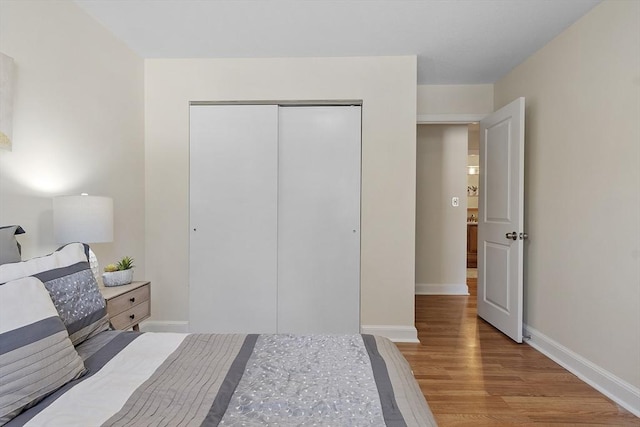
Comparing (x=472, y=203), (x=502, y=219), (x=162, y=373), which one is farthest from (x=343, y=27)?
(x=472, y=203)

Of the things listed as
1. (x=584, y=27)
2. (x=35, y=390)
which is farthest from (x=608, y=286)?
(x=35, y=390)

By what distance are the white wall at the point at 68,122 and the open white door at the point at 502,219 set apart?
130 inches

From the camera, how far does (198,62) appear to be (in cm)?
301

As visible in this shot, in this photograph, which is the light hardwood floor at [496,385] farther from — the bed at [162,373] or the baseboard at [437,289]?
the baseboard at [437,289]

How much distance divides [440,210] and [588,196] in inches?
91.5

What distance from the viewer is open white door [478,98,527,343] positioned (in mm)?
2879

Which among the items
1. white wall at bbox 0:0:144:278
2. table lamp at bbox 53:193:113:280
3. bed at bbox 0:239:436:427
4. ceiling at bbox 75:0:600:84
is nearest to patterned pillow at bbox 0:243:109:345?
bed at bbox 0:239:436:427

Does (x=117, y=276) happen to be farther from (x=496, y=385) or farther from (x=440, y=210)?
(x=440, y=210)

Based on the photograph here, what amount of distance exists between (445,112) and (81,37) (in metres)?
3.26

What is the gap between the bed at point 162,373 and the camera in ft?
2.98

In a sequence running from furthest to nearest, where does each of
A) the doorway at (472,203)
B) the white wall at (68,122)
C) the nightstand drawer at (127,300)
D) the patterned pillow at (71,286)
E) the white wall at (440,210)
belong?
1. the doorway at (472,203)
2. the white wall at (440,210)
3. the nightstand drawer at (127,300)
4. the white wall at (68,122)
5. the patterned pillow at (71,286)

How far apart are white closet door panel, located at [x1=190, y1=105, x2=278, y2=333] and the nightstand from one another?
78cm

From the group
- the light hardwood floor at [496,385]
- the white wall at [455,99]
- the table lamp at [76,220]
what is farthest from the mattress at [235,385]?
the white wall at [455,99]

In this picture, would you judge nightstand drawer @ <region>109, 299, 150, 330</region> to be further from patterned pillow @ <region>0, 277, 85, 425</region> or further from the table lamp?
patterned pillow @ <region>0, 277, 85, 425</region>
